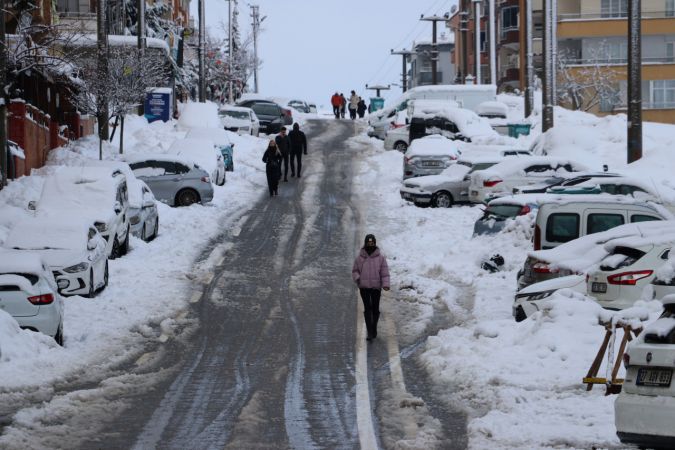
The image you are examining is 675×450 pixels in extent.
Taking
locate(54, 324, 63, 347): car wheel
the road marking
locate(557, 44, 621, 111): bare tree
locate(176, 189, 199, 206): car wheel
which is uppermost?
locate(557, 44, 621, 111): bare tree

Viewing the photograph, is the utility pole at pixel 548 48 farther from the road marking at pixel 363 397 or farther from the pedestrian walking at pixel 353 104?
the pedestrian walking at pixel 353 104

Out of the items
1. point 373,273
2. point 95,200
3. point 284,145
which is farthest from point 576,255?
point 284,145

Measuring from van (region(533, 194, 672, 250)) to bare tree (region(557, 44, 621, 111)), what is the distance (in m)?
59.3

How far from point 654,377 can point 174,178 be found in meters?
26.3

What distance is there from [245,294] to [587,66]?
62.2m

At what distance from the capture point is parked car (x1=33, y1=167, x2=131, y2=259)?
82.7 feet

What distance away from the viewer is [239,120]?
185ft

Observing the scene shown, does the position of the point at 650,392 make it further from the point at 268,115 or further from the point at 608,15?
the point at 608,15

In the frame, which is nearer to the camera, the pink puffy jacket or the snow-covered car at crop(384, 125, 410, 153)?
the pink puffy jacket

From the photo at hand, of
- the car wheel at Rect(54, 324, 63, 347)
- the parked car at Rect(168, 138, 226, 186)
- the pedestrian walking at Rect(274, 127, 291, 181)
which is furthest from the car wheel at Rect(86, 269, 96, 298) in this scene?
the pedestrian walking at Rect(274, 127, 291, 181)

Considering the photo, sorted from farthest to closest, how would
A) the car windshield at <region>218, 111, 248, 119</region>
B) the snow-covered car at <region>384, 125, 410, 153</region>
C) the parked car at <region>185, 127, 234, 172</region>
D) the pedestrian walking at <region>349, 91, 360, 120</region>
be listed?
the pedestrian walking at <region>349, 91, 360, 120</region>, the car windshield at <region>218, 111, 248, 119</region>, the snow-covered car at <region>384, 125, 410, 153</region>, the parked car at <region>185, 127, 234, 172</region>

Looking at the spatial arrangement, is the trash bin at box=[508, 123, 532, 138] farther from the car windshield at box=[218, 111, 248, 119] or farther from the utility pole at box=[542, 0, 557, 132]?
the car windshield at box=[218, 111, 248, 119]

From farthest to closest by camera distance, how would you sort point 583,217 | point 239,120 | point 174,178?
point 239,120 < point 174,178 < point 583,217

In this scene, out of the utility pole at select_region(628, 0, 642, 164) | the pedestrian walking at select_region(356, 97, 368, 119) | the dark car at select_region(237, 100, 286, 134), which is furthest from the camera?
the pedestrian walking at select_region(356, 97, 368, 119)
